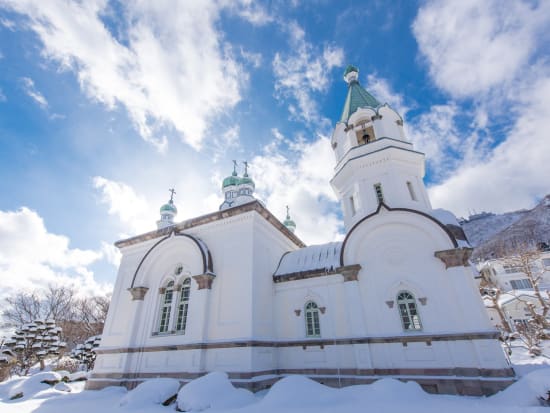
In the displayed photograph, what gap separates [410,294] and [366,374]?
3.32 metres

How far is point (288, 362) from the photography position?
11680 mm

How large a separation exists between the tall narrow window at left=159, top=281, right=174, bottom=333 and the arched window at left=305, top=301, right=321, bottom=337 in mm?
6813

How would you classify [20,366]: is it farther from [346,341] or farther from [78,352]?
[346,341]

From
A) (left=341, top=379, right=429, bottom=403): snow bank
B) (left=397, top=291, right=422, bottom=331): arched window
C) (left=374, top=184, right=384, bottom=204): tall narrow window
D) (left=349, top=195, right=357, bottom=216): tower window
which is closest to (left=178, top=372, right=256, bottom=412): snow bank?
(left=341, top=379, right=429, bottom=403): snow bank

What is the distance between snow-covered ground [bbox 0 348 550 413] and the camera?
6645 mm

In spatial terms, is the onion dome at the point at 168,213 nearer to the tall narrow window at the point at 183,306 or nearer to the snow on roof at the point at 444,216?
the tall narrow window at the point at 183,306

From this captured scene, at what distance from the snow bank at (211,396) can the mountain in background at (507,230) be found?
42273 mm

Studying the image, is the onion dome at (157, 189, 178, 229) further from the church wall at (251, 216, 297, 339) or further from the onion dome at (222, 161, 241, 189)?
the church wall at (251, 216, 297, 339)

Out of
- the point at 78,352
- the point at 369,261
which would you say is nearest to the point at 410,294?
the point at 369,261

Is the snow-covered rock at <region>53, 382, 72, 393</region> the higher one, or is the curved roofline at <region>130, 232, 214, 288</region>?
the curved roofline at <region>130, 232, 214, 288</region>

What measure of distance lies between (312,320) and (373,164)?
25.8 feet

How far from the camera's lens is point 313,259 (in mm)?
13602

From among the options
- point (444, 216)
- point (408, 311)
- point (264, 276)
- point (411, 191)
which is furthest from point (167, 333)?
point (444, 216)

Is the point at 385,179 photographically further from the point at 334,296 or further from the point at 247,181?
the point at 247,181
